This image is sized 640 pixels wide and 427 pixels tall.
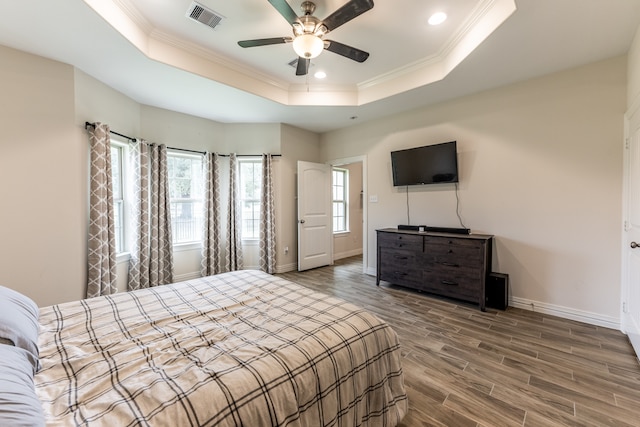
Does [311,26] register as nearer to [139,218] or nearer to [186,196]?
[139,218]

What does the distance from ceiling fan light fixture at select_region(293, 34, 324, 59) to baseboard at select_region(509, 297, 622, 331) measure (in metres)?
3.46

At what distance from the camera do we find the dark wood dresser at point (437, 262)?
118 inches

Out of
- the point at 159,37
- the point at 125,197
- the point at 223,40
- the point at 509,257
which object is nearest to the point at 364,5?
the point at 223,40

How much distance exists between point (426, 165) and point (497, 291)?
181 cm

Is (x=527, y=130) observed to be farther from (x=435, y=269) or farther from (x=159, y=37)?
(x=159, y=37)

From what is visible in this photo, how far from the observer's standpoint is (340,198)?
20.4ft

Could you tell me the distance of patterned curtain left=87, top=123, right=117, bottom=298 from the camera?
2.83 meters

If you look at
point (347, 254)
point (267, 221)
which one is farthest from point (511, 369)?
point (347, 254)

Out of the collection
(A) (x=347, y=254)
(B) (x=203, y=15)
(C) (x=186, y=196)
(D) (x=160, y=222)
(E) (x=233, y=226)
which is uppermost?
(B) (x=203, y=15)

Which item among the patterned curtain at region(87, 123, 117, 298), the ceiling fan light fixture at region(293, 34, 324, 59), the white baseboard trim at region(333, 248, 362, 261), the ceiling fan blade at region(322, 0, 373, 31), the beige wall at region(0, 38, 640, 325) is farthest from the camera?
the white baseboard trim at region(333, 248, 362, 261)

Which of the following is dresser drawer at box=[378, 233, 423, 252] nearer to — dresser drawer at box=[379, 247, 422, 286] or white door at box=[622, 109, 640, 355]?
dresser drawer at box=[379, 247, 422, 286]

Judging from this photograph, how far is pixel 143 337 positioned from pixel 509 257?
3.67 m

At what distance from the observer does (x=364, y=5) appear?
5.67 ft

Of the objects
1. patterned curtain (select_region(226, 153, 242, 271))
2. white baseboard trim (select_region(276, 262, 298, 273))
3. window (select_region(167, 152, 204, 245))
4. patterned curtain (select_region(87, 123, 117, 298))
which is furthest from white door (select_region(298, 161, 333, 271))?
patterned curtain (select_region(87, 123, 117, 298))
